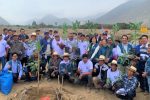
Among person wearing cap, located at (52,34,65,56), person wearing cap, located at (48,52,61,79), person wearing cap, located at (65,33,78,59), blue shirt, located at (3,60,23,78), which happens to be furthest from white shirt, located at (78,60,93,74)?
blue shirt, located at (3,60,23,78)

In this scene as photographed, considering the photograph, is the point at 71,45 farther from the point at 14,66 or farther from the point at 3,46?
the point at 3,46

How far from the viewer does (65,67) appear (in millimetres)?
12438

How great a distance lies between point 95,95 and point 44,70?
7.20ft

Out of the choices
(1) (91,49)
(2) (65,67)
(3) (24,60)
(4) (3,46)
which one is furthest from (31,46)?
(1) (91,49)

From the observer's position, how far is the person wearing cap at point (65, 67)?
490 inches

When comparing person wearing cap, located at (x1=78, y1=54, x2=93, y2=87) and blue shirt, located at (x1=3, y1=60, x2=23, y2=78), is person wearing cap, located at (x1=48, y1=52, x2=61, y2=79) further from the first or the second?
blue shirt, located at (x1=3, y1=60, x2=23, y2=78)

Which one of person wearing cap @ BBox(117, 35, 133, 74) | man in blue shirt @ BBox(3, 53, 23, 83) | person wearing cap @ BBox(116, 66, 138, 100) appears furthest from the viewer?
man in blue shirt @ BBox(3, 53, 23, 83)

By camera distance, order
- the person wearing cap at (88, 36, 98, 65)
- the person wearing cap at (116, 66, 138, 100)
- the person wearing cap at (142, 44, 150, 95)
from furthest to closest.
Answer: the person wearing cap at (88, 36, 98, 65) < the person wearing cap at (142, 44, 150, 95) < the person wearing cap at (116, 66, 138, 100)

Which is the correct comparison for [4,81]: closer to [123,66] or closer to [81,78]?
[81,78]

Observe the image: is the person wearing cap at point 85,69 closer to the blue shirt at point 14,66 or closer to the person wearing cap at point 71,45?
the person wearing cap at point 71,45

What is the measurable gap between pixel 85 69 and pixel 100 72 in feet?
1.68

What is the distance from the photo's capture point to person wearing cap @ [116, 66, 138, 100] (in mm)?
11078

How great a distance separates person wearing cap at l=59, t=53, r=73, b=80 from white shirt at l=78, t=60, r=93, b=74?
0.35 meters

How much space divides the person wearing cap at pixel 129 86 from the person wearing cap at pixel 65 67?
1.91 meters
